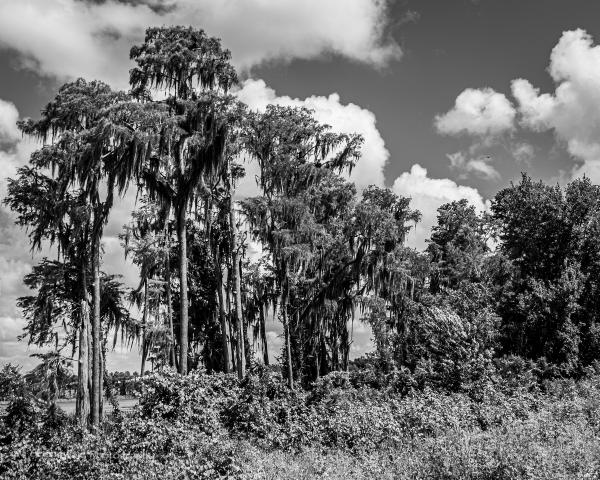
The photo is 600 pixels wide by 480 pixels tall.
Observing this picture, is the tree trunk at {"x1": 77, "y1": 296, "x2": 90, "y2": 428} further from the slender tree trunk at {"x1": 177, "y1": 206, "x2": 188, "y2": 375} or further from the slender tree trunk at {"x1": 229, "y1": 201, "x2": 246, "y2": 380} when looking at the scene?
the slender tree trunk at {"x1": 229, "y1": 201, "x2": 246, "y2": 380}

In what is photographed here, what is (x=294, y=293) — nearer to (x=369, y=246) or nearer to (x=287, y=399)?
(x=369, y=246)

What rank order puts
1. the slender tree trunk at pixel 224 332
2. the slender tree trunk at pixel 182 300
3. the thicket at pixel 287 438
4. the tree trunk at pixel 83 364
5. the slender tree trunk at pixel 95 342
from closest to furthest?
1. the thicket at pixel 287 438
2. the slender tree trunk at pixel 182 300
3. the slender tree trunk at pixel 95 342
4. the tree trunk at pixel 83 364
5. the slender tree trunk at pixel 224 332

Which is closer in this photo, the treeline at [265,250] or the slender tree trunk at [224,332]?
the treeline at [265,250]

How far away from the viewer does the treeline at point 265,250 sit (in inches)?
653

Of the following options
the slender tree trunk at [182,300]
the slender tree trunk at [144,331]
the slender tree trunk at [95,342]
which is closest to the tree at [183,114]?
the slender tree trunk at [182,300]

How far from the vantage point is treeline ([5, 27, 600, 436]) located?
54.4 feet

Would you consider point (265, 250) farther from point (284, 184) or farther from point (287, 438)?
point (287, 438)

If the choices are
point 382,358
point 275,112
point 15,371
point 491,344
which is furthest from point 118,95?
point 491,344

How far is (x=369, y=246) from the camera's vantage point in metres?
25.2

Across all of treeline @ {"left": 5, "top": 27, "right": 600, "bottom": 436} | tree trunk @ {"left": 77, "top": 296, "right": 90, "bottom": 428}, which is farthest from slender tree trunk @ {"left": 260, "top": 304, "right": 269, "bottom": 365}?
tree trunk @ {"left": 77, "top": 296, "right": 90, "bottom": 428}

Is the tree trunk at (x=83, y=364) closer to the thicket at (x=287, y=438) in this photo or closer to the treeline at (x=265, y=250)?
the treeline at (x=265, y=250)

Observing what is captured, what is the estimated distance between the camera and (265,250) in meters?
24.0

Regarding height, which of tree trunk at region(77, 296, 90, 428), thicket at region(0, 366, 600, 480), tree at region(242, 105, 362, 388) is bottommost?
thicket at region(0, 366, 600, 480)

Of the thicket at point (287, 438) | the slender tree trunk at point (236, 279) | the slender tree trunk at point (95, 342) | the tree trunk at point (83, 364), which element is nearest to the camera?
the thicket at point (287, 438)
